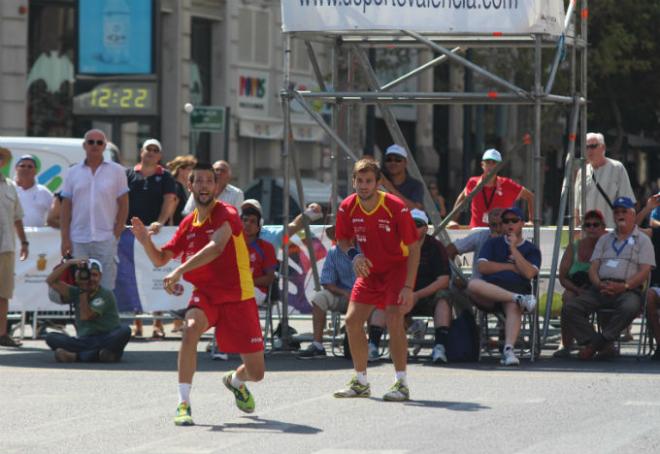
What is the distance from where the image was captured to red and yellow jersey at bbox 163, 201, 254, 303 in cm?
1234

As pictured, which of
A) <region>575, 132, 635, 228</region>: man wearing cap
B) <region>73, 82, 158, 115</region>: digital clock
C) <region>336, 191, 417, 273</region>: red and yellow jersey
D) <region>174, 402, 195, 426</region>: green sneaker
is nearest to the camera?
<region>174, 402, 195, 426</region>: green sneaker

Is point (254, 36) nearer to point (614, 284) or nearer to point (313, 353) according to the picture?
point (313, 353)

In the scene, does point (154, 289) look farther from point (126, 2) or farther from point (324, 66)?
point (324, 66)

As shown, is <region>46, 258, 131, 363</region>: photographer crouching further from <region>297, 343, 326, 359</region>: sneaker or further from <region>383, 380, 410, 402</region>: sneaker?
<region>383, 380, 410, 402</region>: sneaker

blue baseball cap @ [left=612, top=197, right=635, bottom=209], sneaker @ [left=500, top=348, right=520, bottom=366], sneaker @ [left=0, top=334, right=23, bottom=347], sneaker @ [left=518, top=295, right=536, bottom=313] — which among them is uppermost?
blue baseball cap @ [left=612, top=197, right=635, bottom=209]

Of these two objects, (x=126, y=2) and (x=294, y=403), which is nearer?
(x=294, y=403)

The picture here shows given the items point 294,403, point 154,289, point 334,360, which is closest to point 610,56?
point 154,289

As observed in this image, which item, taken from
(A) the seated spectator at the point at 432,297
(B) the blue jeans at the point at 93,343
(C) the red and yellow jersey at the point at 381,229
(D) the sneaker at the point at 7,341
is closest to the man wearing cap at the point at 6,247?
(D) the sneaker at the point at 7,341

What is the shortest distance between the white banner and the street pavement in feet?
9.38

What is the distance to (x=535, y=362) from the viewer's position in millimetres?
16609

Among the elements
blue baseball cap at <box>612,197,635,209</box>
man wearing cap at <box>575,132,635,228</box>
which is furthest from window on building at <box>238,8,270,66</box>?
blue baseball cap at <box>612,197,635,209</box>

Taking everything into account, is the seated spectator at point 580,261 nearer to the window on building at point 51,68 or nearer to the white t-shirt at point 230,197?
the white t-shirt at point 230,197

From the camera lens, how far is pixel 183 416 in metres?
11.9

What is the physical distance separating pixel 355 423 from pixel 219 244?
138cm
